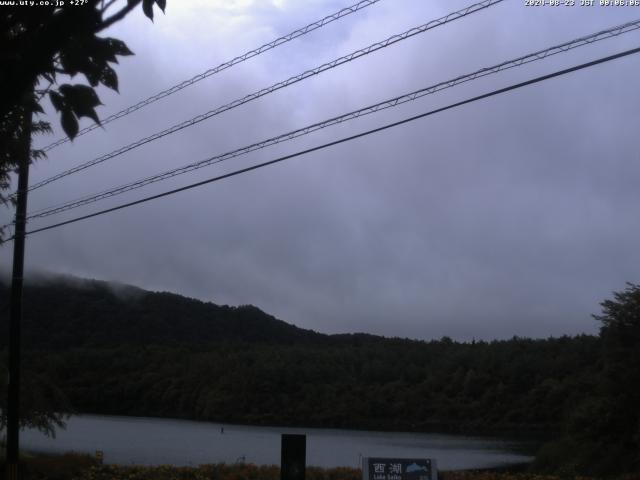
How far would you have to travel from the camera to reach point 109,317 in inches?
1663

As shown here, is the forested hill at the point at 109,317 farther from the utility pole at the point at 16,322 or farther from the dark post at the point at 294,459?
the dark post at the point at 294,459

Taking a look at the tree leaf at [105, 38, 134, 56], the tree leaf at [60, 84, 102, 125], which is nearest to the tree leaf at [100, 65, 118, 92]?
the tree leaf at [105, 38, 134, 56]

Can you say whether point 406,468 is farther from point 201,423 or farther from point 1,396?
point 201,423

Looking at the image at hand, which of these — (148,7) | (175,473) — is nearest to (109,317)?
(175,473)

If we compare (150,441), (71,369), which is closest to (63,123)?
(150,441)

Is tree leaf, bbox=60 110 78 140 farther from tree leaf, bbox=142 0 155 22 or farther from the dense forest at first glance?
the dense forest

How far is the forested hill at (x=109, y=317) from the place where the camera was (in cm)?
3850

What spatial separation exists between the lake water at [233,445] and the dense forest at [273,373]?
83.5 inches

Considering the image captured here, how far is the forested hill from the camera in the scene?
38.5 m

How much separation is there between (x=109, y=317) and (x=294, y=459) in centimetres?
3187

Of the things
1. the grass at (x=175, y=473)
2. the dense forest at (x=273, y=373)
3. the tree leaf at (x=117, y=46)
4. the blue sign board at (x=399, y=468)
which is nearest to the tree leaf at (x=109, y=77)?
the tree leaf at (x=117, y=46)

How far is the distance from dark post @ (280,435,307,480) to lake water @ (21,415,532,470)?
33.7ft

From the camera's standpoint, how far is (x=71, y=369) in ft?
125

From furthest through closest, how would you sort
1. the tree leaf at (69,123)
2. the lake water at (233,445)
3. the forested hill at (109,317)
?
the forested hill at (109,317)
the lake water at (233,445)
the tree leaf at (69,123)
